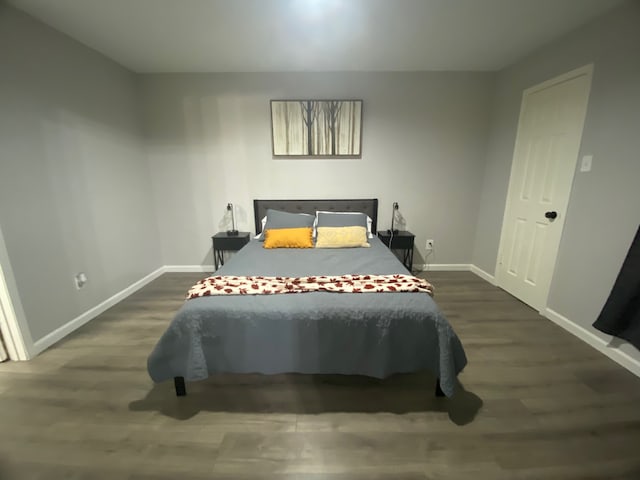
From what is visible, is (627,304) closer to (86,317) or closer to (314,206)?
(314,206)

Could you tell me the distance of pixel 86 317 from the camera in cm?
243

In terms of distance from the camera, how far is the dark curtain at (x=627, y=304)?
176 centimetres

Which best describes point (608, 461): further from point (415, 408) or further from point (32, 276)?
point (32, 276)

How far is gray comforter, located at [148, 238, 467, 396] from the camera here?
148 cm

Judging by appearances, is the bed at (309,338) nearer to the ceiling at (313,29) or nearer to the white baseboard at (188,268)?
the ceiling at (313,29)

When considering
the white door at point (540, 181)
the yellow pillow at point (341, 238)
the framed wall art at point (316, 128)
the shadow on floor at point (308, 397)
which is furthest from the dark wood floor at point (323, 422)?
the framed wall art at point (316, 128)

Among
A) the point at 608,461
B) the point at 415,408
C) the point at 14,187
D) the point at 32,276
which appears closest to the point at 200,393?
the point at 415,408

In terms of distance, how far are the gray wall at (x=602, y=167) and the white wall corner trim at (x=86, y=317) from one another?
4.24 m

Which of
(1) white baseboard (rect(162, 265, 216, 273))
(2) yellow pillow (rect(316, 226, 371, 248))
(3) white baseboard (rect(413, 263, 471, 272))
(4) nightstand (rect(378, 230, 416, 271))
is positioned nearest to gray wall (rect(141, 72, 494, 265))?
(1) white baseboard (rect(162, 265, 216, 273))

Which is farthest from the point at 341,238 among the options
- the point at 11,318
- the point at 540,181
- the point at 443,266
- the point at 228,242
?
the point at 11,318

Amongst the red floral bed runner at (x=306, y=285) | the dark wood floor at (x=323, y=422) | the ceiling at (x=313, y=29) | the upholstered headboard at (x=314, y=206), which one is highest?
the ceiling at (x=313, y=29)

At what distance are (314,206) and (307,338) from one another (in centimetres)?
213

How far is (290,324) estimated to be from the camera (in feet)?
4.86

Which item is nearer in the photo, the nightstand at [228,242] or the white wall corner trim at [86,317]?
the white wall corner trim at [86,317]
